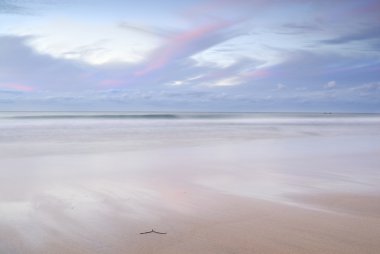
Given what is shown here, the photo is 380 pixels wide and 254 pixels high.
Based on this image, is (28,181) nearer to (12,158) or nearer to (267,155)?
(12,158)

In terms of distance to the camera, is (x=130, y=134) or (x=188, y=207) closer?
(x=188, y=207)

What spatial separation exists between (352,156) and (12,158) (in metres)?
9.45

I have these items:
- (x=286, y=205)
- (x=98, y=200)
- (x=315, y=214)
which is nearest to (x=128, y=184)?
(x=98, y=200)

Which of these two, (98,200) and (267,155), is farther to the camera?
(267,155)

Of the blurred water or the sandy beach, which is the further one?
the blurred water

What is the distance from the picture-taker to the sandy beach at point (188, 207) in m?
3.69

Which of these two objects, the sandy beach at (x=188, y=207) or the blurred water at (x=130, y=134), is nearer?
the sandy beach at (x=188, y=207)

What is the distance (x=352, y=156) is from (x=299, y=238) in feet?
26.1

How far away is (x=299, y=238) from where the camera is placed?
382 centimetres

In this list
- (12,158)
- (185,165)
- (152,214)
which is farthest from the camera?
(12,158)

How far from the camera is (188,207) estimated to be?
16.4 feet

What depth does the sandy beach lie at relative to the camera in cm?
369

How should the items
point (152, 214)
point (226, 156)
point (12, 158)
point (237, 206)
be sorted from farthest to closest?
point (226, 156), point (12, 158), point (237, 206), point (152, 214)

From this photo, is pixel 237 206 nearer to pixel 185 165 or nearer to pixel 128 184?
pixel 128 184
